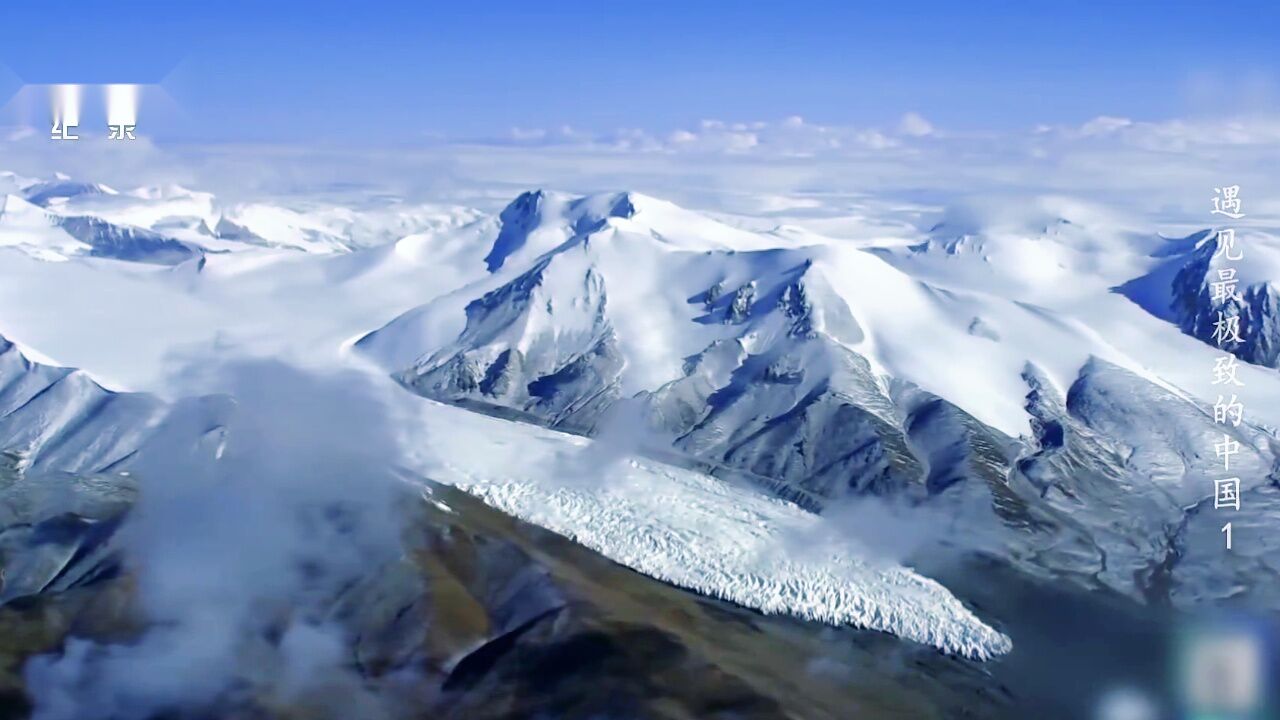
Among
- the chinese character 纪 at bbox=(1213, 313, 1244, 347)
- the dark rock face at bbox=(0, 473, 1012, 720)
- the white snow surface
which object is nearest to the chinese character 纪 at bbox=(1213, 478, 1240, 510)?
the white snow surface

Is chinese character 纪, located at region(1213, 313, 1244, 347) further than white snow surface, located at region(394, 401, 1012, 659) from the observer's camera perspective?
Yes

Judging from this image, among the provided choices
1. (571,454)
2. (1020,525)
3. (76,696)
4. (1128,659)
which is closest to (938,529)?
(1020,525)

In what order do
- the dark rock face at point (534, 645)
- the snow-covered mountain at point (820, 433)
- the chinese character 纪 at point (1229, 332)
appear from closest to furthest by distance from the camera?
the dark rock face at point (534, 645) < the snow-covered mountain at point (820, 433) < the chinese character 纪 at point (1229, 332)

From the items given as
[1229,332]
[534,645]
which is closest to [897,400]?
[1229,332]

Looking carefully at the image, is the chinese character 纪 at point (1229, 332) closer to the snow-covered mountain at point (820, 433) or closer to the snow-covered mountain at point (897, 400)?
the snow-covered mountain at point (820, 433)

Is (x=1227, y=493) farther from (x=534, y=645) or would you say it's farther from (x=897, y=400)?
(x=534, y=645)

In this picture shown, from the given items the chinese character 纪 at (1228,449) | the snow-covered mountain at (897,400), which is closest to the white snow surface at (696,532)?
the snow-covered mountain at (897,400)

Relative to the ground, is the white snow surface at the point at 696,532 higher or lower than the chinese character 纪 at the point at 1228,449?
lower

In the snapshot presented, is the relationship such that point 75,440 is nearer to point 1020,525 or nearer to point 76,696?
point 76,696

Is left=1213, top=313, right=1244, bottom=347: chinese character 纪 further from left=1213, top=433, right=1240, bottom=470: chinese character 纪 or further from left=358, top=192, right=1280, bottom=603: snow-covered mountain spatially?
left=1213, top=433, right=1240, bottom=470: chinese character 纪
